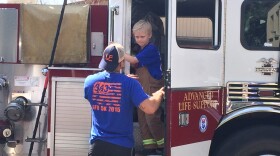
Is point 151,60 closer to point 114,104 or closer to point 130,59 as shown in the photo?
point 130,59

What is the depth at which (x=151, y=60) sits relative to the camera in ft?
15.1

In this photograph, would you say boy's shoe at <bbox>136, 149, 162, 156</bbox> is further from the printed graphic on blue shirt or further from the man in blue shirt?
the printed graphic on blue shirt

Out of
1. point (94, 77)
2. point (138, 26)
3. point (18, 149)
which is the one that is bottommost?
point (18, 149)

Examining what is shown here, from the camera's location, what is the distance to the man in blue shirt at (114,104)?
3.69 metres

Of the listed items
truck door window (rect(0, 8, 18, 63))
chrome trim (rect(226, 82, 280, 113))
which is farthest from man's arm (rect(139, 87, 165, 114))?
truck door window (rect(0, 8, 18, 63))

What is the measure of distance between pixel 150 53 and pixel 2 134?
190cm

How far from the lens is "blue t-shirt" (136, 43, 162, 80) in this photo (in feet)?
14.9

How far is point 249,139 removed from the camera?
4207 mm

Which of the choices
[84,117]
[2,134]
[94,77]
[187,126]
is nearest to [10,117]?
[2,134]

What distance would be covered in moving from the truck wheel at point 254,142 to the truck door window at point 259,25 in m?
0.78

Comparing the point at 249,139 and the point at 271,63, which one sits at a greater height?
the point at 271,63

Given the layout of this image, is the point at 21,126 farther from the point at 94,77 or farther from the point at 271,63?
the point at 271,63

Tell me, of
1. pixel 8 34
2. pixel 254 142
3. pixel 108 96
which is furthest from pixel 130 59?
pixel 8 34

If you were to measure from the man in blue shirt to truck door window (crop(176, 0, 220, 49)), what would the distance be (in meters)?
0.67
